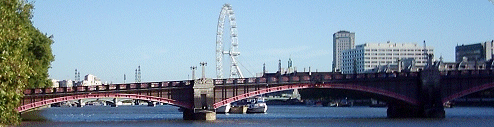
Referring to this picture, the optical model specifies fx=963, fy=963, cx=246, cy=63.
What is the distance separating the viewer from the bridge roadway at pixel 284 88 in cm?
10453

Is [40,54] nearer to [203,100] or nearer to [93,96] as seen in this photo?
[93,96]

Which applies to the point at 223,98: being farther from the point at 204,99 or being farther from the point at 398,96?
the point at 398,96

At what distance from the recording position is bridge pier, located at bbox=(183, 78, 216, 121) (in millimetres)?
105438

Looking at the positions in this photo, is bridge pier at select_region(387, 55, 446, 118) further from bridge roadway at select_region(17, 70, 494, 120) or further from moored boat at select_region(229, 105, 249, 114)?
moored boat at select_region(229, 105, 249, 114)

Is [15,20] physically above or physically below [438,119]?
above

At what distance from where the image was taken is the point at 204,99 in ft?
349

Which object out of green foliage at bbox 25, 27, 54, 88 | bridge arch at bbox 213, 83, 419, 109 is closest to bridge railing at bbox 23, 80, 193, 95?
bridge arch at bbox 213, 83, 419, 109

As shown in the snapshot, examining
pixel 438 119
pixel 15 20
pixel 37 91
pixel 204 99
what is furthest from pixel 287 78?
pixel 15 20

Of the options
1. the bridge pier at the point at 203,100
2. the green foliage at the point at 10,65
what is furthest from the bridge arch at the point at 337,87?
the green foliage at the point at 10,65

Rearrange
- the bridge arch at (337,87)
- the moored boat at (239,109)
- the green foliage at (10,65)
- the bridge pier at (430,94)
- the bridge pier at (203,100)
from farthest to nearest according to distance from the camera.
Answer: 1. the moored boat at (239,109)
2. the bridge pier at (430,94)
3. the bridge arch at (337,87)
4. the bridge pier at (203,100)
5. the green foliage at (10,65)

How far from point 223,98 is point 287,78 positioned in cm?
808

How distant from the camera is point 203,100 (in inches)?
4183

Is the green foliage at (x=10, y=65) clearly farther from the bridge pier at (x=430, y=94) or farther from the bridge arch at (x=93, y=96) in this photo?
the bridge pier at (x=430, y=94)

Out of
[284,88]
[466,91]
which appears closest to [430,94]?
[466,91]
